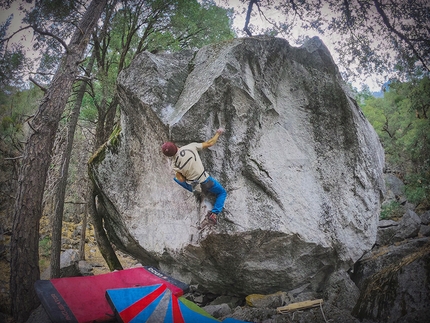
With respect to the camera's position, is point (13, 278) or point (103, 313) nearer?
point (103, 313)

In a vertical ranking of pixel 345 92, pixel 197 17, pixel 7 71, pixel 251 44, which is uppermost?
Result: pixel 197 17

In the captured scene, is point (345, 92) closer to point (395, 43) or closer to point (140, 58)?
point (395, 43)

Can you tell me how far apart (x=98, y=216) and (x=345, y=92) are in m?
7.13

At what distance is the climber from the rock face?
16.6 inches

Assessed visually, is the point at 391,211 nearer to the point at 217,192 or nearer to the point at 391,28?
the point at 391,28

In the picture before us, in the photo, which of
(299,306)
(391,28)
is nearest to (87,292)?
(299,306)

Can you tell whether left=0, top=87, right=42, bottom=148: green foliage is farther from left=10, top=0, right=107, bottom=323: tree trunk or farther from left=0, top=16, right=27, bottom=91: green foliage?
left=10, top=0, right=107, bottom=323: tree trunk

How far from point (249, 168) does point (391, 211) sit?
423 inches

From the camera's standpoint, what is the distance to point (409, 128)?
13531 millimetres

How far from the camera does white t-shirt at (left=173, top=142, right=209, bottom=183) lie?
4.81 metres

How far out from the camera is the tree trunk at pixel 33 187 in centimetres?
514

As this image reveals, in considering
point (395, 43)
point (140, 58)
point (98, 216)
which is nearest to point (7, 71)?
point (140, 58)

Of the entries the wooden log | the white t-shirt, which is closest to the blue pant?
the white t-shirt

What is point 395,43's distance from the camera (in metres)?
6.77
